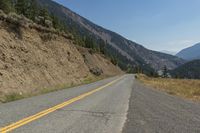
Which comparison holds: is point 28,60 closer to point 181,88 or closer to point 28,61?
point 28,61

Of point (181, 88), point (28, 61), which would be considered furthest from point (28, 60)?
point (181, 88)

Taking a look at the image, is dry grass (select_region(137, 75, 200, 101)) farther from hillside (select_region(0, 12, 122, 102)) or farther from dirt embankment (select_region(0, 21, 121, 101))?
dirt embankment (select_region(0, 21, 121, 101))

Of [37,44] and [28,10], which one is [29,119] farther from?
[28,10]

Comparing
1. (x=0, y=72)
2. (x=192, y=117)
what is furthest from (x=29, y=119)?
(x=0, y=72)

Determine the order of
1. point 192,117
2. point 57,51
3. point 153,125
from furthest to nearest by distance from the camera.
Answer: point 57,51, point 192,117, point 153,125

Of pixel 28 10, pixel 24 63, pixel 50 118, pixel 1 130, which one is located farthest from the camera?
pixel 28 10

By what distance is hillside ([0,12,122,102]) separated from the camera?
2117 cm

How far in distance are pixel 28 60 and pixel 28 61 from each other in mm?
163

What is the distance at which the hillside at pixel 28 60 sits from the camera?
2117 centimetres

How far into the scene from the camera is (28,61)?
26.9 meters

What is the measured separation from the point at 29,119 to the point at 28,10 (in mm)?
56943

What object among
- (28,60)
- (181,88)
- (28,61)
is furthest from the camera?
(181,88)

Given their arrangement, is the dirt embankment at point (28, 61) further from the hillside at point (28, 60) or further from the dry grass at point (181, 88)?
the dry grass at point (181, 88)

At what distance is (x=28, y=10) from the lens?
6225 centimetres
